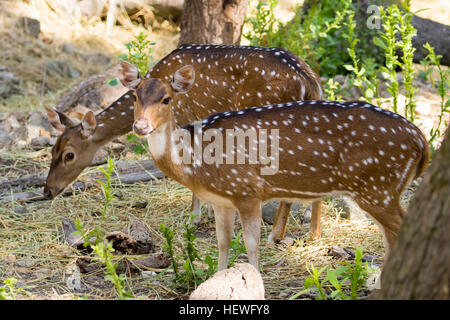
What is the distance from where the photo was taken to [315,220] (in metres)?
5.46

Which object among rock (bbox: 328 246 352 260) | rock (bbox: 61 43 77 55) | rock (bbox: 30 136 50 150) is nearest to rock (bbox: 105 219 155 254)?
rock (bbox: 328 246 352 260)

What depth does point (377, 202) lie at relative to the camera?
4246mm

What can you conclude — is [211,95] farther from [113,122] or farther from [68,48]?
[68,48]

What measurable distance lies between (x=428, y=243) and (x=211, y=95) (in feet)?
11.5

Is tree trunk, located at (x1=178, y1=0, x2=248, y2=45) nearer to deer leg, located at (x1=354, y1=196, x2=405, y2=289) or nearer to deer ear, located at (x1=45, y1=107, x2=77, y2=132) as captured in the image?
deer ear, located at (x1=45, y1=107, x2=77, y2=132)

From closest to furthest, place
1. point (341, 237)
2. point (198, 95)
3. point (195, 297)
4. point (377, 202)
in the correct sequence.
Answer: point (195, 297) < point (377, 202) < point (341, 237) < point (198, 95)

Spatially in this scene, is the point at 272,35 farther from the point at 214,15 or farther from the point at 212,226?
the point at 212,226

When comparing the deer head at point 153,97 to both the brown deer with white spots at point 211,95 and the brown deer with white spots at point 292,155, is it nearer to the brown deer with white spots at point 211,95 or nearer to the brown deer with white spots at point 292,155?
the brown deer with white spots at point 292,155

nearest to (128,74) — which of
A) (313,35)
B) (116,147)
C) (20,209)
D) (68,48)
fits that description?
(20,209)

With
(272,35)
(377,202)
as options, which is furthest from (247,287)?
(272,35)

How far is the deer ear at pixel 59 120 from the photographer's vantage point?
5863mm

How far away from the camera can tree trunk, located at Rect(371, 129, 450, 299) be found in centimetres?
264

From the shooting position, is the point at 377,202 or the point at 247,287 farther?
the point at 377,202

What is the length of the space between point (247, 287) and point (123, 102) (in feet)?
10.4
